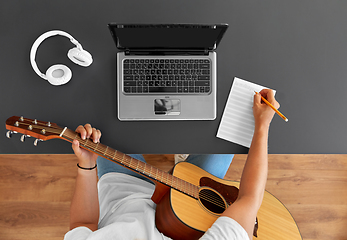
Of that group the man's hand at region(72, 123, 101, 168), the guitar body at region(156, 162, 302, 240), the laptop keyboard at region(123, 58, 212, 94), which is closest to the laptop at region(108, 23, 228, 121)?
the laptop keyboard at region(123, 58, 212, 94)

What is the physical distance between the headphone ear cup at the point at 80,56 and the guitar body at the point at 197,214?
2.03 feet

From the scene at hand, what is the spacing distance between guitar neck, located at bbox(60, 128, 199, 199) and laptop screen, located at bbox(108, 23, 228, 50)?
39 centimetres

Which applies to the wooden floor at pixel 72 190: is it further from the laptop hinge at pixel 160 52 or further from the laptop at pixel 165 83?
the laptop hinge at pixel 160 52

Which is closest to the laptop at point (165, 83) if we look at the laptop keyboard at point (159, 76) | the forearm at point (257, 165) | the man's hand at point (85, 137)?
the laptop keyboard at point (159, 76)

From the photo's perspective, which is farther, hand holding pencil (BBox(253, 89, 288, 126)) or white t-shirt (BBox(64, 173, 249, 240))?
hand holding pencil (BBox(253, 89, 288, 126))

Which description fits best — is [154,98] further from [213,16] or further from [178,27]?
[213,16]

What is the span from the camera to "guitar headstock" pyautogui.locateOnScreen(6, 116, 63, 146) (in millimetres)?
691

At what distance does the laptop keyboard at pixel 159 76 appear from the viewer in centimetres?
82

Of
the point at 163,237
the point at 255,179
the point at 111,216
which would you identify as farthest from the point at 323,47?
the point at 111,216

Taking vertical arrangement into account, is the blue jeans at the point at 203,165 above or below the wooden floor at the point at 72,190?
above

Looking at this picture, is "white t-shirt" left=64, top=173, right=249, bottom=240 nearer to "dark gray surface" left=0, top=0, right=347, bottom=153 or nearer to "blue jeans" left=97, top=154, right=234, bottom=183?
"blue jeans" left=97, top=154, right=234, bottom=183

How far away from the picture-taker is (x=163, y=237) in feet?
2.77

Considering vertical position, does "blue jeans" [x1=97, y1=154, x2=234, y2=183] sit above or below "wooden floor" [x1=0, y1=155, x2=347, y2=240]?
above

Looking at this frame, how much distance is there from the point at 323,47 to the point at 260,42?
27 cm
